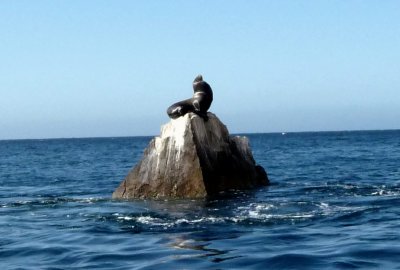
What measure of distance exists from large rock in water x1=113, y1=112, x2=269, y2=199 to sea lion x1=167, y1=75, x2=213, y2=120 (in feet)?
2.33

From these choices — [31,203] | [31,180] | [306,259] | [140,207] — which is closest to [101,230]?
[140,207]

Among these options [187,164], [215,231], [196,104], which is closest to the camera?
[215,231]

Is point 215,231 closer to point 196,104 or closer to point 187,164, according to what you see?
point 187,164

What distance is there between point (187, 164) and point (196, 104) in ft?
9.38

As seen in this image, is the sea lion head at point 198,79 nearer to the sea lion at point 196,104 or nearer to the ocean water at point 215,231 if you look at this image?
the sea lion at point 196,104

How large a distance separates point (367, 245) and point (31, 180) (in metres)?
22.9

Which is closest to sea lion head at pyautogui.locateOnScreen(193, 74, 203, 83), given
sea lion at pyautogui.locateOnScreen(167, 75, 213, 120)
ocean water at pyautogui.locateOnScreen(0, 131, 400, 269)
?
sea lion at pyautogui.locateOnScreen(167, 75, 213, 120)

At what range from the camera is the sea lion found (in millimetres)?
21406

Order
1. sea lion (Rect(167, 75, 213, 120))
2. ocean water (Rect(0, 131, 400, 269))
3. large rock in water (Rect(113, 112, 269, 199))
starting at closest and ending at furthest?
ocean water (Rect(0, 131, 400, 269)) < large rock in water (Rect(113, 112, 269, 199)) < sea lion (Rect(167, 75, 213, 120))

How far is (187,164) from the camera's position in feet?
63.1

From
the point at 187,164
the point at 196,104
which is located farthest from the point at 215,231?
the point at 196,104

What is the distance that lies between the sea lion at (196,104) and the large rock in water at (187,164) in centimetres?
71

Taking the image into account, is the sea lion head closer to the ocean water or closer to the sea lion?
the sea lion

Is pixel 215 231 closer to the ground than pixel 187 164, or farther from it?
closer to the ground
